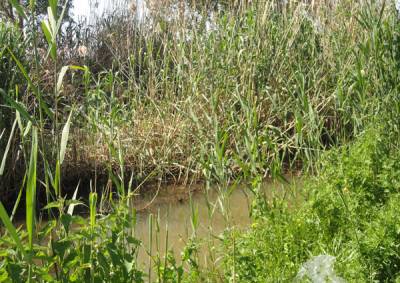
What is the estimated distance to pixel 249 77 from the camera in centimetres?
453

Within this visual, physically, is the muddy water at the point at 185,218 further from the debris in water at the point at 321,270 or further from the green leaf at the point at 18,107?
the green leaf at the point at 18,107

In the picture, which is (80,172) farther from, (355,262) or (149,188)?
(355,262)

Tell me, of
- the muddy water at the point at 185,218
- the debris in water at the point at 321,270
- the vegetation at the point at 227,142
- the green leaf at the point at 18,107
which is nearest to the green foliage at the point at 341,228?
the vegetation at the point at 227,142

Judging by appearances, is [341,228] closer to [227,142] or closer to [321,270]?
[321,270]

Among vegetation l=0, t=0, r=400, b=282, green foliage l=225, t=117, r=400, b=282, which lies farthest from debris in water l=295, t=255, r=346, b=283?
green foliage l=225, t=117, r=400, b=282

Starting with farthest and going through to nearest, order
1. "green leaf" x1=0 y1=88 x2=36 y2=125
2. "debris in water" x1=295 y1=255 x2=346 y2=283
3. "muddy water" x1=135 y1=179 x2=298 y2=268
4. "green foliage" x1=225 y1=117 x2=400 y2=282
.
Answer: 1. "muddy water" x1=135 y1=179 x2=298 y2=268
2. "green foliage" x1=225 y1=117 x2=400 y2=282
3. "debris in water" x1=295 y1=255 x2=346 y2=283
4. "green leaf" x1=0 y1=88 x2=36 y2=125

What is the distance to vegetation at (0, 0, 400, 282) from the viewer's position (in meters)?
1.85

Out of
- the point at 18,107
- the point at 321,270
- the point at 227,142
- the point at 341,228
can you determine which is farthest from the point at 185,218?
the point at 18,107

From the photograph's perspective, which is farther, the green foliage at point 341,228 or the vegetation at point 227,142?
the green foliage at point 341,228

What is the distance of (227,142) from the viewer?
471cm

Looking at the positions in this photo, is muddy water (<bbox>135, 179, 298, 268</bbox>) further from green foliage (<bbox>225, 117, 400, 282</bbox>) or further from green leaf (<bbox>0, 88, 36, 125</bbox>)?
green leaf (<bbox>0, 88, 36, 125</bbox>)

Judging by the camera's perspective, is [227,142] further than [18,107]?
Yes

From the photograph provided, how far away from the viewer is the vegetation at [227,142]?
1.85m

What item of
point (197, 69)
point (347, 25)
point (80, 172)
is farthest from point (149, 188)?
point (347, 25)
